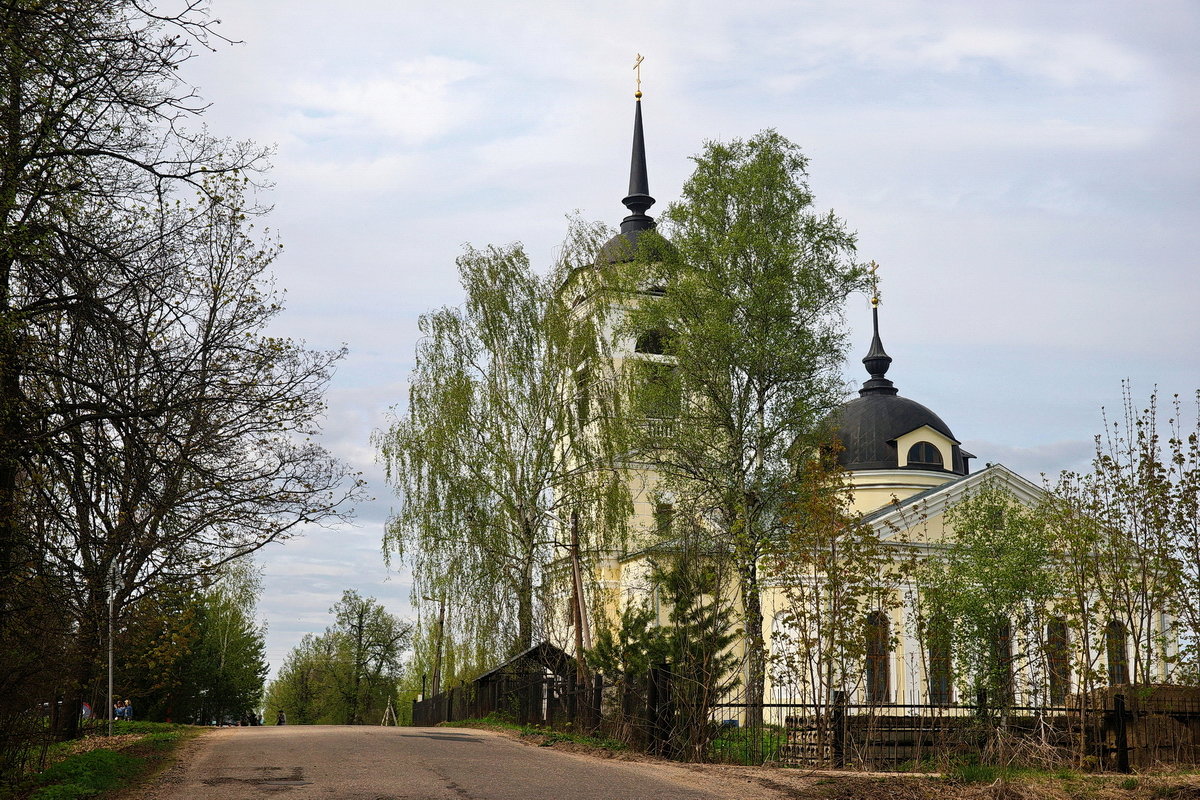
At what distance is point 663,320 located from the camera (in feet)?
83.0

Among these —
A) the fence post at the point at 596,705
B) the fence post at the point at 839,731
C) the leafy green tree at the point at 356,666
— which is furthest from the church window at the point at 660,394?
the leafy green tree at the point at 356,666

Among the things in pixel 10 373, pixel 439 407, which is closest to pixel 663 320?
pixel 439 407

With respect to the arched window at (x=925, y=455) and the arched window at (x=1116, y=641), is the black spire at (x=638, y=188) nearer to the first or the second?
the arched window at (x=925, y=455)

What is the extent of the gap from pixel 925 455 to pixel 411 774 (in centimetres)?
3326

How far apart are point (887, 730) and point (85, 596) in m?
11.5

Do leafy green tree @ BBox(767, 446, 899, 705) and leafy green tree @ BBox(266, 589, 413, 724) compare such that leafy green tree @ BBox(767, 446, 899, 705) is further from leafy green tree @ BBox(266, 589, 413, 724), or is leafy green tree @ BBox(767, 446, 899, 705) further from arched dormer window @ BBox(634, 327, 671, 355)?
leafy green tree @ BBox(266, 589, 413, 724)

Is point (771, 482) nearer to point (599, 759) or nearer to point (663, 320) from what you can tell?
point (663, 320)

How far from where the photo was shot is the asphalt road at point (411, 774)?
442 inches

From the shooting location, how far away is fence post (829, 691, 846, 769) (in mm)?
16047

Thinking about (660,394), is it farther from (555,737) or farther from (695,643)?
(695,643)

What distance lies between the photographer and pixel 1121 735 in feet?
53.8

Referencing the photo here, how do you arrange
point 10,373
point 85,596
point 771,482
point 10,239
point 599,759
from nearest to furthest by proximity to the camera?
1. point 10,239
2. point 10,373
3. point 85,596
4. point 599,759
5. point 771,482

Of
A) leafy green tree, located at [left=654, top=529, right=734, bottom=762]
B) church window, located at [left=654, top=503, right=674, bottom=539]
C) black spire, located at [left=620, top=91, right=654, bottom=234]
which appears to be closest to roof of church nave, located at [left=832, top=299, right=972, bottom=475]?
black spire, located at [left=620, top=91, right=654, bottom=234]

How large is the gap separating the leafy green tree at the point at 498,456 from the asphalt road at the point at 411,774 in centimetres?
872
